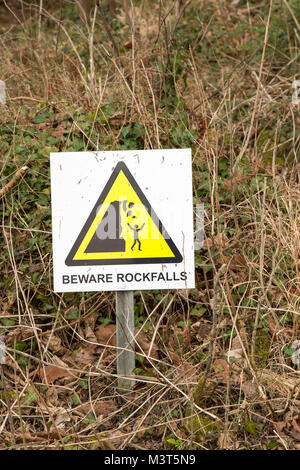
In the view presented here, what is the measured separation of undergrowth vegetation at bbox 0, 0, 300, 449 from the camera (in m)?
2.37

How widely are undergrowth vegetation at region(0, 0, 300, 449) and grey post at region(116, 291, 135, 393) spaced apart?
5 cm

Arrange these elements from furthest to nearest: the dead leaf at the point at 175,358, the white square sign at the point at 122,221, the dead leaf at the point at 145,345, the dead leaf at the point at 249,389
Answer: the dead leaf at the point at 145,345 < the dead leaf at the point at 175,358 < the dead leaf at the point at 249,389 < the white square sign at the point at 122,221

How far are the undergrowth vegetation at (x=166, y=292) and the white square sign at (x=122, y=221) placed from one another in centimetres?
25

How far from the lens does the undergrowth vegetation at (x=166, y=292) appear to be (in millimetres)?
2365

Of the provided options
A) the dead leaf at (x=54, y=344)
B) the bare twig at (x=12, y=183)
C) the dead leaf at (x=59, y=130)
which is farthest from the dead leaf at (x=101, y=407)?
the dead leaf at (x=59, y=130)

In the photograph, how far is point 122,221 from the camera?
2277 mm

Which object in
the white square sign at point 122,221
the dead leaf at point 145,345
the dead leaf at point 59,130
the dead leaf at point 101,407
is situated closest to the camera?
the white square sign at point 122,221

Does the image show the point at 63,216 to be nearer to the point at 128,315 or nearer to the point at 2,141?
the point at 128,315

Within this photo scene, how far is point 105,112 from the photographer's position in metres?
3.51

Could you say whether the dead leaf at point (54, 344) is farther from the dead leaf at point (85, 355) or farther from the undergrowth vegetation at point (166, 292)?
the dead leaf at point (85, 355)

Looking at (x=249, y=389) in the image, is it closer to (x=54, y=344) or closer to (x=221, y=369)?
(x=221, y=369)

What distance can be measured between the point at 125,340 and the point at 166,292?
21.5 inches

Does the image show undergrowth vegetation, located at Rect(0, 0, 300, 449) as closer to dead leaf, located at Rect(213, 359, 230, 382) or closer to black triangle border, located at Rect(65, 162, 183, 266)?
dead leaf, located at Rect(213, 359, 230, 382)
